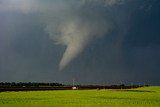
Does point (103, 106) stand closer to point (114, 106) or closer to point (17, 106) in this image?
point (114, 106)

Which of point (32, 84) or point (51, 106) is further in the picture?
point (32, 84)

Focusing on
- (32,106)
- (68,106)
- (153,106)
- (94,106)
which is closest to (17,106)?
(32,106)

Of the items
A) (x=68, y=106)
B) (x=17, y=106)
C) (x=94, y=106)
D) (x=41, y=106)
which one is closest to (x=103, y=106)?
(x=94, y=106)

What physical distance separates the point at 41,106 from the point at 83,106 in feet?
11.7

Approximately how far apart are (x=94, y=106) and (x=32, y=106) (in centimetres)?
528

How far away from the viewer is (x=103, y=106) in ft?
104

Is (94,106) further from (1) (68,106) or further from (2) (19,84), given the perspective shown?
(2) (19,84)

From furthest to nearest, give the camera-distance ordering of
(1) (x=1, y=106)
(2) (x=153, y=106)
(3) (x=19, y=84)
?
(3) (x=19, y=84) < (2) (x=153, y=106) < (1) (x=1, y=106)

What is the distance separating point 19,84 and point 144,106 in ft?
352

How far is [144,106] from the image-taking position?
32594 millimetres

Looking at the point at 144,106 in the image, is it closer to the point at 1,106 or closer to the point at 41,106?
the point at 41,106

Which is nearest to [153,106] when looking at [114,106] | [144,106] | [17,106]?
[144,106]

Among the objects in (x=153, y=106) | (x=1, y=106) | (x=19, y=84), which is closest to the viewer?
(x=1, y=106)

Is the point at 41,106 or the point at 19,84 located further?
the point at 19,84
